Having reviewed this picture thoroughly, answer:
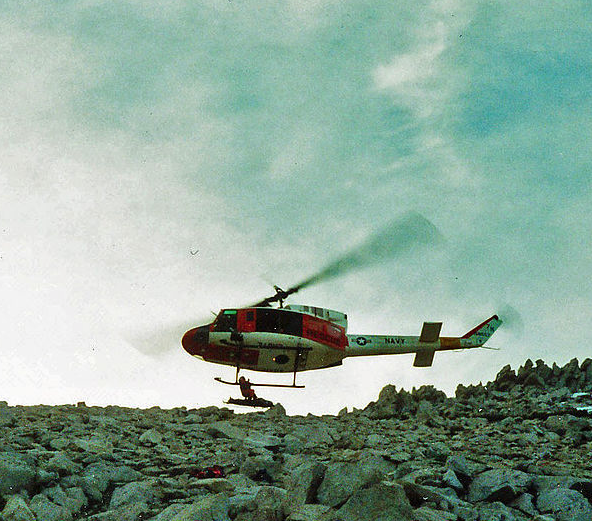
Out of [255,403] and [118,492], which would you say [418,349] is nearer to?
[255,403]

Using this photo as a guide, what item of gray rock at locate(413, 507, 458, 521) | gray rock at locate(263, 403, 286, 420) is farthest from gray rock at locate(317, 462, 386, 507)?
gray rock at locate(263, 403, 286, 420)

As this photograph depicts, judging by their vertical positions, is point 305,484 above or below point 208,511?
above

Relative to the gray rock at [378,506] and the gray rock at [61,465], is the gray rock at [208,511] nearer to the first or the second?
the gray rock at [378,506]

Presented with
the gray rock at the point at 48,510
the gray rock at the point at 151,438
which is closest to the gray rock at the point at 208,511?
the gray rock at the point at 48,510

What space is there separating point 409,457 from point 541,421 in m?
8.80

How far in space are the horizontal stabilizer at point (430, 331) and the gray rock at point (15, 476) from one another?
20819 mm

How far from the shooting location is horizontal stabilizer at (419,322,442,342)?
28.0 m

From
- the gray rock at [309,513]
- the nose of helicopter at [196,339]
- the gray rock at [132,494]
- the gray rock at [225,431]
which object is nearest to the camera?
the gray rock at [309,513]

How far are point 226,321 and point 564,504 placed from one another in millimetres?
16571

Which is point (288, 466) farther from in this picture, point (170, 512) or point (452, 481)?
point (170, 512)

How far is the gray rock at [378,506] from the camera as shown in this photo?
6.91 metres

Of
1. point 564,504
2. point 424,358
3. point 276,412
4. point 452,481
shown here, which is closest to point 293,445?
point 452,481

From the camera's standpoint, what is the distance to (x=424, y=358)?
93.6ft

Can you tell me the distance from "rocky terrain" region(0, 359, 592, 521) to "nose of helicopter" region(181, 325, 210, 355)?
16.6 ft
